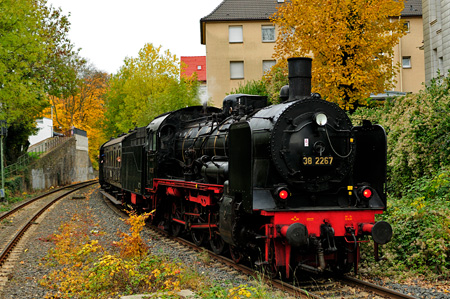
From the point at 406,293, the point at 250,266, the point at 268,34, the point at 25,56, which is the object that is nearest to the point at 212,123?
the point at 250,266

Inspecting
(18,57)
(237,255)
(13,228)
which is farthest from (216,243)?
(18,57)

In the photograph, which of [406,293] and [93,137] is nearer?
[406,293]

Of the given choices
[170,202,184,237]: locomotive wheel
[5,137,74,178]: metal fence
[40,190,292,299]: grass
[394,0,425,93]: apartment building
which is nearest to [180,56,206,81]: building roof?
[5,137,74,178]: metal fence

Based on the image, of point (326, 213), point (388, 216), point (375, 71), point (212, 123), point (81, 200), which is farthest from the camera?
point (81, 200)

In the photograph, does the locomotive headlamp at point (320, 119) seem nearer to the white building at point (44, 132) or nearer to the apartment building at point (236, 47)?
the apartment building at point (236, 47)

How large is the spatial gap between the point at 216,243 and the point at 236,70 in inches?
943

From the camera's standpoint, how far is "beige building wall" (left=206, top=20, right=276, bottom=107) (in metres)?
32.7

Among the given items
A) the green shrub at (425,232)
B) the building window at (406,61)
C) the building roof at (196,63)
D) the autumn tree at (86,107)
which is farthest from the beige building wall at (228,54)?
the building roof at (196,63)

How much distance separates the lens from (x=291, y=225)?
683 centimetres

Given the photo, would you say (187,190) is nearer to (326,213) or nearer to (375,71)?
(326,213)

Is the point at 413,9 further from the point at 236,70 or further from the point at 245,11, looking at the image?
the point at 236,70

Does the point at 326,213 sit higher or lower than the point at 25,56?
lower

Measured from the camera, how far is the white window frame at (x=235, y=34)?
33.0 metres

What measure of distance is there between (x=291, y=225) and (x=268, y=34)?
28.1 metres
